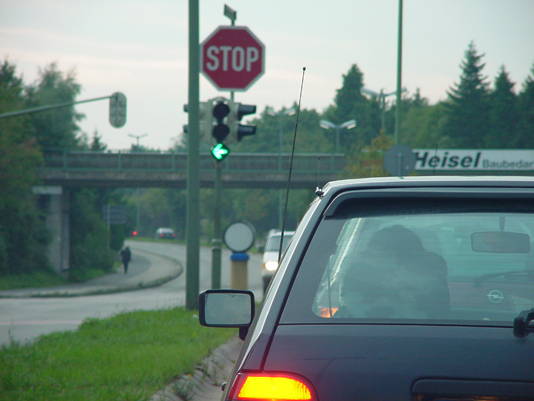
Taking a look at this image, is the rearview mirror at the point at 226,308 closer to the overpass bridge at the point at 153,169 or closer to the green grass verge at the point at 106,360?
the green grass verge at the point at 106,360

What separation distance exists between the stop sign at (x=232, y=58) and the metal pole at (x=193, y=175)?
38 centimetres

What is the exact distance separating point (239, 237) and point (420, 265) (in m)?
14.4

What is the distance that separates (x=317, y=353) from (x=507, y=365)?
20.0 inches

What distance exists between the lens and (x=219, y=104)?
1609cm

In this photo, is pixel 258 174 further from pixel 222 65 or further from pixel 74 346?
pixel 74 346

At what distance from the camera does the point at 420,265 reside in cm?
301

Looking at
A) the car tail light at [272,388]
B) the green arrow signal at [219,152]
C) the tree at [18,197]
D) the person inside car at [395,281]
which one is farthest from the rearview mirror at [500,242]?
the tree at [18,197]

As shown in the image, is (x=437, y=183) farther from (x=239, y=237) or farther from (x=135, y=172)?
(x=135, y=172)

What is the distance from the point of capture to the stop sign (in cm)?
1622

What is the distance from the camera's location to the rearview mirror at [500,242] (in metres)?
3.10

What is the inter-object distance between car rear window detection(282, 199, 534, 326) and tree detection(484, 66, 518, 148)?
104227 millimetres

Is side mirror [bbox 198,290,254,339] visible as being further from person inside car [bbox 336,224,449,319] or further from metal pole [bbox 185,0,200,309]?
metal pole [bbox 185,0,200,309]

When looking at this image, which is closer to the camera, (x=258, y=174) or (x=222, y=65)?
(x=222, y=65)

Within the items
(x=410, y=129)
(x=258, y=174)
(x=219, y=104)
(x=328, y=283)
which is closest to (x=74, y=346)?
(x=219, y=104)
